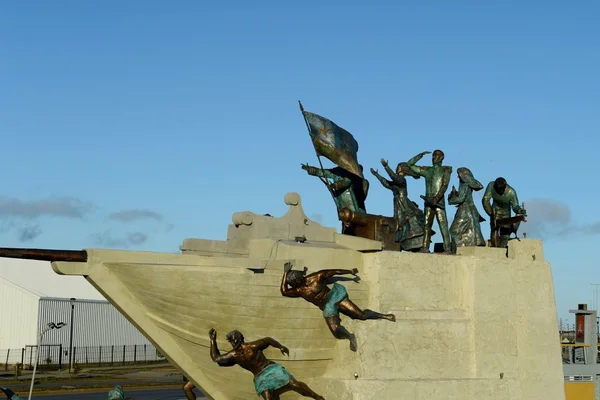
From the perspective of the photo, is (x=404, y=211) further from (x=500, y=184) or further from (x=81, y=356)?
(x=81, y=356)

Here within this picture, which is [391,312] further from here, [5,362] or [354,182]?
[5,362]

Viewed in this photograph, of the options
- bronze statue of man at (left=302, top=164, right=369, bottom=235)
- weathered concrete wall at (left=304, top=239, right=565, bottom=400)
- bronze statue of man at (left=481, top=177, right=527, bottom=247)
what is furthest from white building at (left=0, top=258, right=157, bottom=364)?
weathered concrete wall at (left=304, top=239, right=565, bottom=400)

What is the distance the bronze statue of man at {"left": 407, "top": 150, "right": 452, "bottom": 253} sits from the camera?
18.7 metres

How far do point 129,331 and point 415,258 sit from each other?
3441 centimetres

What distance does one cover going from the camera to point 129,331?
4916 cm

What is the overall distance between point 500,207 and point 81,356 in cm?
3033

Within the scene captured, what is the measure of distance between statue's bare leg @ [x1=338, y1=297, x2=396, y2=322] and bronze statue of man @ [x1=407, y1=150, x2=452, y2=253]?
295cm

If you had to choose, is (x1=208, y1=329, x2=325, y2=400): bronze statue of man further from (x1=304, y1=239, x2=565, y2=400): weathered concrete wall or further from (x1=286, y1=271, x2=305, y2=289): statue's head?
(x1=304, y1=239, x2=565, y2=400): weathered concrete wall

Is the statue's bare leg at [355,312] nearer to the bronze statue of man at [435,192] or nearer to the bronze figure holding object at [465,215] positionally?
the bronze statue of man at [435,192]

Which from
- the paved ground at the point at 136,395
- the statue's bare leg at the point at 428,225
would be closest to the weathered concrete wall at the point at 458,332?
the statue's bare leg at the point at 428,225

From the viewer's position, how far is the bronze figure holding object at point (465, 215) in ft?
62.1

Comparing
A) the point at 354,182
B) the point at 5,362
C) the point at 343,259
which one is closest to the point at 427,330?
the point at 343,259

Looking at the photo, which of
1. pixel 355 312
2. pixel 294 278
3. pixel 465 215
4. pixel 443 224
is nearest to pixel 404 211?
pixel 443 224

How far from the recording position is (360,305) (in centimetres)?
1625
